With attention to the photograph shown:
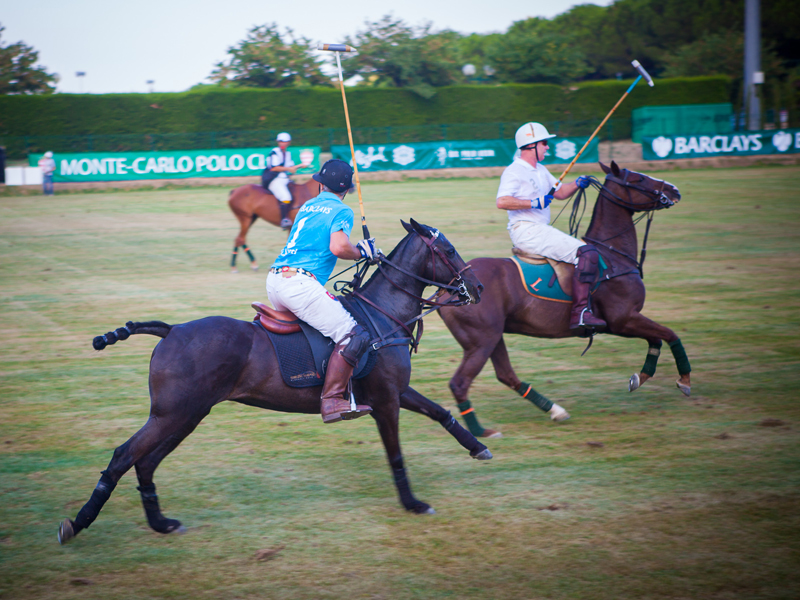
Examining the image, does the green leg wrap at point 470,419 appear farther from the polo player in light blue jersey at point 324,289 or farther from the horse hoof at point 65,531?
the horse hoof at point 65,531

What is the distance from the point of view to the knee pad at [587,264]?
7883mm

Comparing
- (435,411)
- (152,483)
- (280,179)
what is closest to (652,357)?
(435,411)

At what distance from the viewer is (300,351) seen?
18.3ft

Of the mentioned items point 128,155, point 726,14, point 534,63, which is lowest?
point 128,155

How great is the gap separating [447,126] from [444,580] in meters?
39.0

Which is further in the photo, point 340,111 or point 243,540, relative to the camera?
point 340,111

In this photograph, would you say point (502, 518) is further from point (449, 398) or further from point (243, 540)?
point (449, 398)

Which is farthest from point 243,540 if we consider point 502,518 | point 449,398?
point 449,398

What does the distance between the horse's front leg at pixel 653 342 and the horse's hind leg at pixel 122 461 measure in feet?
16.5

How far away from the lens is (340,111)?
1674 inches

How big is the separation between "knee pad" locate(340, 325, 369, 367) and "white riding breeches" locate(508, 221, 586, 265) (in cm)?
316

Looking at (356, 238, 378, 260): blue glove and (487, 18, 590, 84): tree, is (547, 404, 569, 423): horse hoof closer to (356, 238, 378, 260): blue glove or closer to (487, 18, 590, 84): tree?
(356, 238, 378, 260): blue glove

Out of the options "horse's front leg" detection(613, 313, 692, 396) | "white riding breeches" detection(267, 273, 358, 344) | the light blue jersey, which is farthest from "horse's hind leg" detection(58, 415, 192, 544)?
"horse's front leg" detection(613, 313, 692, 396)

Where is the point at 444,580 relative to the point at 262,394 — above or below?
below
